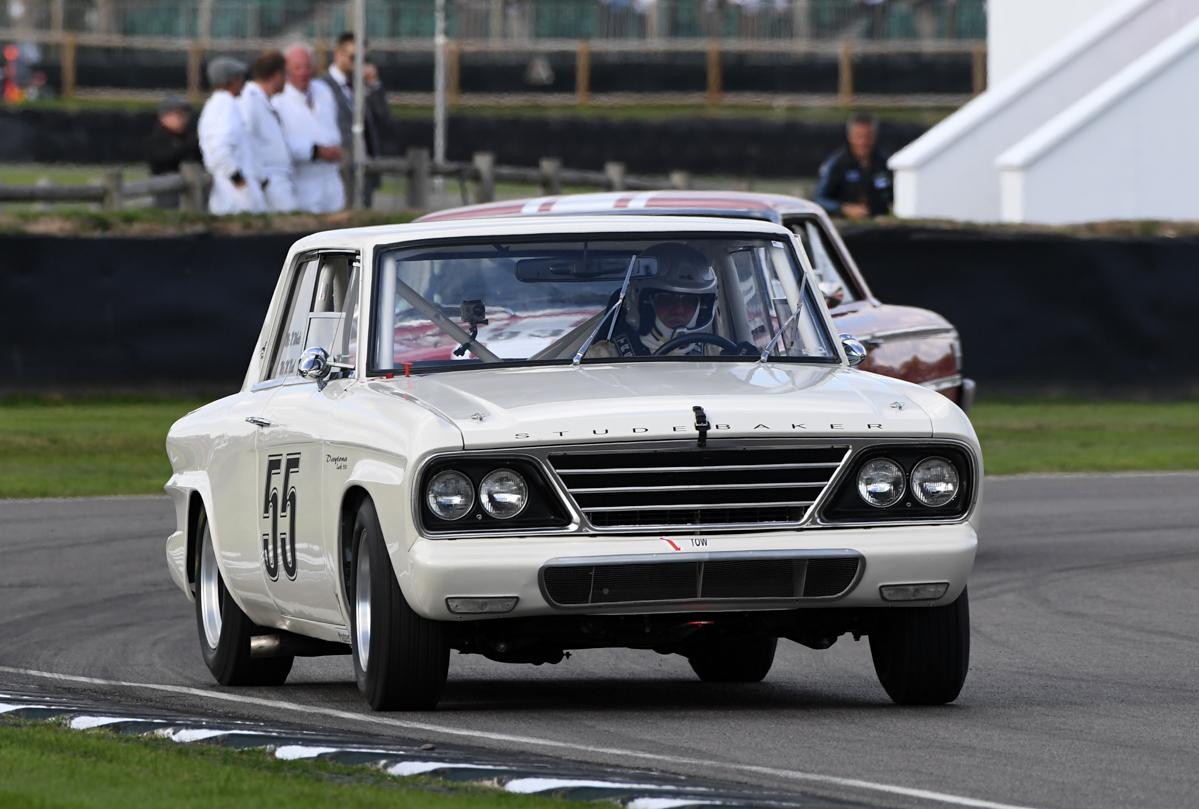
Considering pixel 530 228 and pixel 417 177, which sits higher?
pixel 530 228

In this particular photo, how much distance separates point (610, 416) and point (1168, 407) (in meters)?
15.3

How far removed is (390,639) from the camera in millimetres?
7668

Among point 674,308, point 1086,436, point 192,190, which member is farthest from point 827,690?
point 192,190

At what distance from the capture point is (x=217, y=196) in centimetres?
2170

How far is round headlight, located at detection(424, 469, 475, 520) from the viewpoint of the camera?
754cm

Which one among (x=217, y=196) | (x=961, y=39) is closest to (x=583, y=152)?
(x=961, y=39)

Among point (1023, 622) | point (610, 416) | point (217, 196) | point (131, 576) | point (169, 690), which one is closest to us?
point (610, 416)

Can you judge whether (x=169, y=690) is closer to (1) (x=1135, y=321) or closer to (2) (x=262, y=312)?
(2) (x=262, y=312)

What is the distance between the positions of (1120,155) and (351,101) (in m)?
8.89

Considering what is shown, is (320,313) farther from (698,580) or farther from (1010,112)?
(1010,112)

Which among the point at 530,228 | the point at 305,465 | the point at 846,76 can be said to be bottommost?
the point at 305,465

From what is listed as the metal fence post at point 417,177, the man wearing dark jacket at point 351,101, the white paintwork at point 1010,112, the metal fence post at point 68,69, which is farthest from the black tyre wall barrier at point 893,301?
the metal fence post at point 68,69

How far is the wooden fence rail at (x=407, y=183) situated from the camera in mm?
22922

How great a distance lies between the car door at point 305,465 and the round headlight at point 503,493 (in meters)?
0.73
